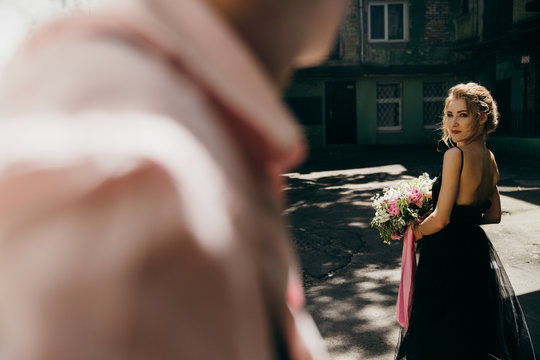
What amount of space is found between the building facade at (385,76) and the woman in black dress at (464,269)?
1752 cm

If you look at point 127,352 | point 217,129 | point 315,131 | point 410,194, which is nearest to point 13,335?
point 127,352

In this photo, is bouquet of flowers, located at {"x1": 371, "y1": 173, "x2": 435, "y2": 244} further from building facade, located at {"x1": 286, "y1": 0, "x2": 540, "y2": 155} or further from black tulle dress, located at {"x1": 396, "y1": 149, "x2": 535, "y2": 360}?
building facade, located at {"x1": 286, "y1": 0, "x2": 540, "y2": 155}

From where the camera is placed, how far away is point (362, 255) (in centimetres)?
612

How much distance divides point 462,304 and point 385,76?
19.0m

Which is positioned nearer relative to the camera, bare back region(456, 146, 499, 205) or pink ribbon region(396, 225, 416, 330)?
bare back region(456, 146, 499, 205)

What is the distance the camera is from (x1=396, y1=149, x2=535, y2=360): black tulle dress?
2.98 metres

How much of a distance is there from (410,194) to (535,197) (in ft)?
23.1

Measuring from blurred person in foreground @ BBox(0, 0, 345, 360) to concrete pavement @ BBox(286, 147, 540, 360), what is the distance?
3579 millimetres

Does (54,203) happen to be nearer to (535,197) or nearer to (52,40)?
(52,40)

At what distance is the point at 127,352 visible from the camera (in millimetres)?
328

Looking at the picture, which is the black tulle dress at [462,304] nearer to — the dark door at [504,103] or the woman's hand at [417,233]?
the woman's hand at [417,233]

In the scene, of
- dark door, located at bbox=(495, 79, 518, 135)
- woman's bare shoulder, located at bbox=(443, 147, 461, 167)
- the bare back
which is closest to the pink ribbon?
the bare back

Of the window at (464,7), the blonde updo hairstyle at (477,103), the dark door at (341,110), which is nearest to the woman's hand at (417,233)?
the blonde updo hairstyle at (477,103)

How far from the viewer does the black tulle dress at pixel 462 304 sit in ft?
9.78
